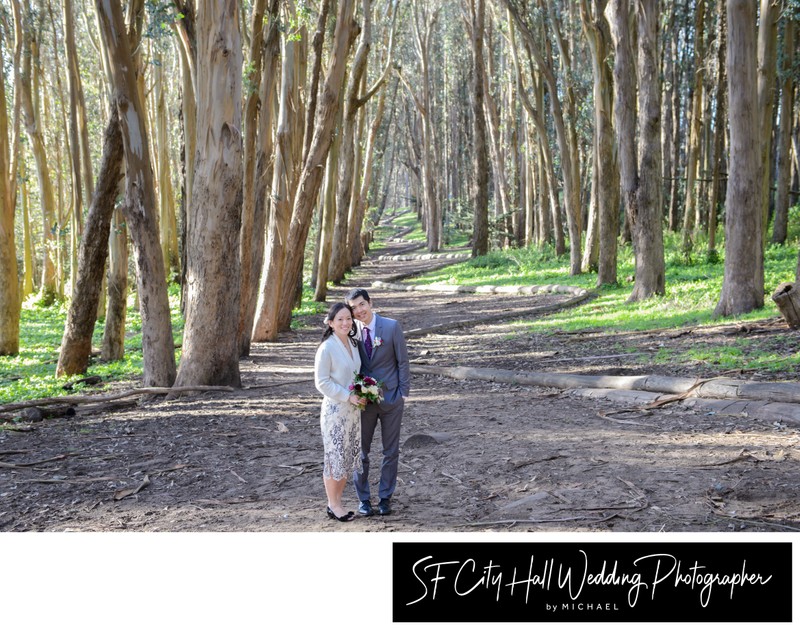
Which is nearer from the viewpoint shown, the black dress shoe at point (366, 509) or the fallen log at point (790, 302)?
the black dress shoe at point (366, 509)

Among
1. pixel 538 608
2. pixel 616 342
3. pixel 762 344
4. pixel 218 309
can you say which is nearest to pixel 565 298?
pixel 616 342

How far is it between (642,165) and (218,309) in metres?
9.39

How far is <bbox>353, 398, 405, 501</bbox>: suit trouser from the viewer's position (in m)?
5.23

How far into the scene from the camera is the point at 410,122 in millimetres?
53844

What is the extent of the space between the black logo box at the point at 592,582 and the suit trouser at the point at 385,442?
1.27m

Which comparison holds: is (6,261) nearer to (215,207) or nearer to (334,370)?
(215,207)

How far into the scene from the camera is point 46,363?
14461 mm

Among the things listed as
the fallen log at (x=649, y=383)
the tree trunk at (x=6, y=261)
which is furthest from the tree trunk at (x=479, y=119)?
the fallen log at (x=649, y=383)

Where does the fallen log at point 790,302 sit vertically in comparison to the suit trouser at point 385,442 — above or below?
above

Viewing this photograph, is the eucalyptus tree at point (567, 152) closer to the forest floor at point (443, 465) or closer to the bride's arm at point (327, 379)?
the forest floor at point (443, 465)

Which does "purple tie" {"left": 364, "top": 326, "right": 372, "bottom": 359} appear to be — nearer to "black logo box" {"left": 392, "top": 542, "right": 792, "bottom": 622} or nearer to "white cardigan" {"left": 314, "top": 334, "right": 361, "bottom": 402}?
"white cardigan" {"left": 314, "top": 334, "right": 361, "bottom": 402}

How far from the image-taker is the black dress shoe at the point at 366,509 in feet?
17.4

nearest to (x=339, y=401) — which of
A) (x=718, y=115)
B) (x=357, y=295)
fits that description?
(x=357, y=295)

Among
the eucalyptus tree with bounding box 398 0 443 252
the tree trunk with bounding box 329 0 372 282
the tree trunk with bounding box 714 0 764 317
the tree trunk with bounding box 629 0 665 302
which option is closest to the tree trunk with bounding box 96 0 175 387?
the tree trunk with bounding box 714 0 764 317
